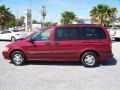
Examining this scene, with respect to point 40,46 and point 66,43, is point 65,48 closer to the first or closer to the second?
point 66,43

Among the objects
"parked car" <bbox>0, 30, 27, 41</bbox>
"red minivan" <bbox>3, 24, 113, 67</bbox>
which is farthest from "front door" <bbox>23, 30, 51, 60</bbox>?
"parked car" <bbox>0, 30, 27, 41</bbox>

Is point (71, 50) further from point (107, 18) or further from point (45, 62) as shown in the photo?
point (107, 18)

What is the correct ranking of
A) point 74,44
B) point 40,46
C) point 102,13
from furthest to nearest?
point 102,13, point 40,46, point 74,44

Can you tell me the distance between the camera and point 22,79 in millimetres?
7719

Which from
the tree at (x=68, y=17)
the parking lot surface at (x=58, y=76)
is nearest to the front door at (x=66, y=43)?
the parking lot surface at (x=58, y=76)

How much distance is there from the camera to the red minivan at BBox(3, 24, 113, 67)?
974 centimetres

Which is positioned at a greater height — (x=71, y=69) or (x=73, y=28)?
(x=73, y=28)

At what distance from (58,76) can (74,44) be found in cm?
199

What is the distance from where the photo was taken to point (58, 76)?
26.8 feet

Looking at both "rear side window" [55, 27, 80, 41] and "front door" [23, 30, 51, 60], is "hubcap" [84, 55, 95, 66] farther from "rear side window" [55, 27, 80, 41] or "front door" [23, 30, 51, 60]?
"front door" [23, 30, 51, 60]

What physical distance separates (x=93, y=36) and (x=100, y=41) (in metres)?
0.34

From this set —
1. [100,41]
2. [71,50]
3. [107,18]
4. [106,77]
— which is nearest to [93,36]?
[100,41]

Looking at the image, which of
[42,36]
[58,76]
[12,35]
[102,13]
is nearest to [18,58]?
[42,36]

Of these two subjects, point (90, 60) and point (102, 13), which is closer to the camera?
point (90, 60)
